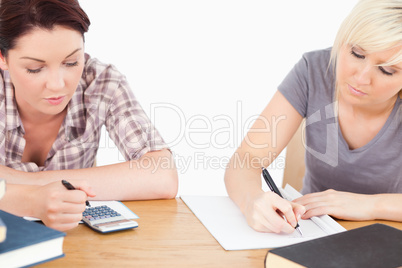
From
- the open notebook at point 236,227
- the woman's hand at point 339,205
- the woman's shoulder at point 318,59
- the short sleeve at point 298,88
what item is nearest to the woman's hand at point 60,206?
the open notebook at point 236,227

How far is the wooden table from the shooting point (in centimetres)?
81

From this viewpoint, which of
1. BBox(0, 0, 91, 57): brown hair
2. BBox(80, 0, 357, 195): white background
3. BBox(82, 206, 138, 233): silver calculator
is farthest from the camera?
BBox(80, 0, 357, 195): white background

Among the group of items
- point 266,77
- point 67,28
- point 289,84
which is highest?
point 67,28

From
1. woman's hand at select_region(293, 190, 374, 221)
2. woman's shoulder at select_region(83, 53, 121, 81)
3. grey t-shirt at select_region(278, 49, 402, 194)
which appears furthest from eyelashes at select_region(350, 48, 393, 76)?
woman's shoulder at select_region(83, 53, 121, 81)

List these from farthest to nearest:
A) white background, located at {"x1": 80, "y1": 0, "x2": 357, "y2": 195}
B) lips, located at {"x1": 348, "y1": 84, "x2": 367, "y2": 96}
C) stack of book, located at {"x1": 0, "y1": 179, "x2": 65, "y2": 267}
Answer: white background, located at {"x1": 80, "y1": 0, "x2": 357, "y2": 195} → lips, located at {"x1": 348, "y1": 84, "x2": 367, "y2": 96} → stack of book, located at {"x1": 0, "y1": 179, "x2": 65, "y2": 267}

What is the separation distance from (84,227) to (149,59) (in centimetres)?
192

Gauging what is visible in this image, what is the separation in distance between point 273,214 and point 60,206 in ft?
1.49

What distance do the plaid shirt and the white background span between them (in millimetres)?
1302

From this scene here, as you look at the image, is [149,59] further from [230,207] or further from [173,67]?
[230,207]

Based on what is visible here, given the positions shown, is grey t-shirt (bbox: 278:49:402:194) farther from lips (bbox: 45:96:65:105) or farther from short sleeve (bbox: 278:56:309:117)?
lips (bbox: 45:96:65:105)

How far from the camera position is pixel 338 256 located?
74 cm

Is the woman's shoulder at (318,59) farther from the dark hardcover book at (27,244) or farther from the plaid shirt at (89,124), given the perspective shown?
the dark hardcover book at (27,244)

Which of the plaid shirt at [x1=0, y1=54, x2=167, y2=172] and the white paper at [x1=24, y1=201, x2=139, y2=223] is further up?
the plaid shirt at [x1=0, y1=54, x2=167, y2=172]

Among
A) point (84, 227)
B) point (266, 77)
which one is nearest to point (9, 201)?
point (84, 227)
